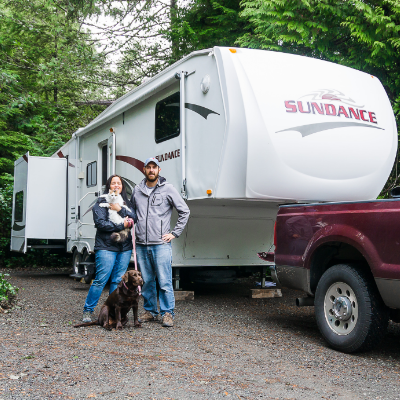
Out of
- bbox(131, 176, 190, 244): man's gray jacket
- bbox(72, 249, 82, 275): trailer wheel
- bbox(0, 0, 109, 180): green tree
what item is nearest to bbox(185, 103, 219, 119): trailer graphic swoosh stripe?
bbox(131, 176, 190, 244): man's gray jacket

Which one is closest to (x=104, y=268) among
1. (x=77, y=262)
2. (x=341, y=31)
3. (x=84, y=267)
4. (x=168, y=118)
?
(x=168, y=118)

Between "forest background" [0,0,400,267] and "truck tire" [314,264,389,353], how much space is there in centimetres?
529

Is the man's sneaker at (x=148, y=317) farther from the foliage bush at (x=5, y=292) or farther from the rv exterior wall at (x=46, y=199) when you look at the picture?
the rv exterior wall at (x=46, y=199)

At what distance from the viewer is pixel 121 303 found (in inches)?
212

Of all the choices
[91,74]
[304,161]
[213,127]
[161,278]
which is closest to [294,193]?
[304,161]

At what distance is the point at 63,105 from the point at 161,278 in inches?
543

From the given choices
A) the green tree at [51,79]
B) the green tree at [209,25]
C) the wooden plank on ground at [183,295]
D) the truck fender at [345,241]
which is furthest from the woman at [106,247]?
the green tree at [51,79]

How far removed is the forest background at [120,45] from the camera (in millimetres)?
8969

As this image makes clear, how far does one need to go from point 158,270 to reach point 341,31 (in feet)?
21.0

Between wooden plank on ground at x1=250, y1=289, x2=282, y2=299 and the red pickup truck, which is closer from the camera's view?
the red pickup truck

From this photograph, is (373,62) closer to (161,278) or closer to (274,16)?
(274,16)

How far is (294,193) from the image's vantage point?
5.84 metres

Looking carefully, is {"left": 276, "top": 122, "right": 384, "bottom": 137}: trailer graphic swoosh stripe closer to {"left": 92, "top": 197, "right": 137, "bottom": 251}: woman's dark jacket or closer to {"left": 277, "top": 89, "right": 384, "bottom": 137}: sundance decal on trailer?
{"left": 277, "top": 89, "right": 384, "bottom": 137}: sundance decal on trailer

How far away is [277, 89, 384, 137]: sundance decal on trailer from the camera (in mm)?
5836
